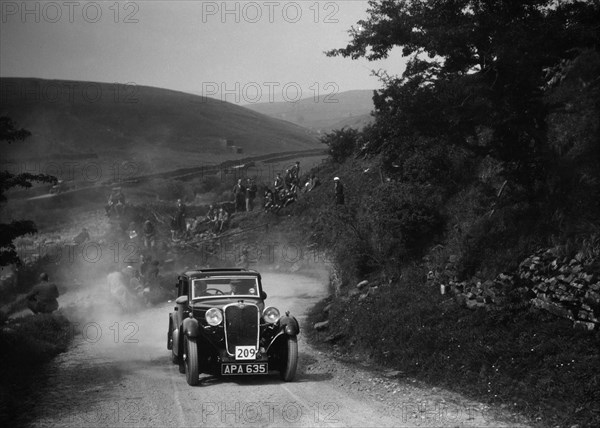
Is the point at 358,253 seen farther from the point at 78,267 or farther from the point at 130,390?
the point at 78,267

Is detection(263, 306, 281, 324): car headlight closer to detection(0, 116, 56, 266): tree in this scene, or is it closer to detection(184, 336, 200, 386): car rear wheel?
detection(184, 336, 200, 386): car rear wheel

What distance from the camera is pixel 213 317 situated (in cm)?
1277

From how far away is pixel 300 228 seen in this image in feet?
110

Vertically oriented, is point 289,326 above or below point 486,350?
above

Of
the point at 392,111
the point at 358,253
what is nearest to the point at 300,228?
the point at 358,253

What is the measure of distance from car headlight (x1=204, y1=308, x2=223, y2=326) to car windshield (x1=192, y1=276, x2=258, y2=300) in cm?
124

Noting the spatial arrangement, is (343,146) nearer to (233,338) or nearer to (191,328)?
(233,338)

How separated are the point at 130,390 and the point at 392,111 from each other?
9.74 meters

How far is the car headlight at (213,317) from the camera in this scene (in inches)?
501

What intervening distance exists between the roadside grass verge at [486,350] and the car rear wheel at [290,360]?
8.65ft

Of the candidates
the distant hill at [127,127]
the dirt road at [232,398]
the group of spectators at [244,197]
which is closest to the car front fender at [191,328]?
the dirt road at [232,398]

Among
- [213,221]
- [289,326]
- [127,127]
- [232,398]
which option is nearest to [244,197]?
[213,221]

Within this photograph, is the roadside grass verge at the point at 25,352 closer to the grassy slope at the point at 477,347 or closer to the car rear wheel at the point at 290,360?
the car rear wheel at the point at 290,360

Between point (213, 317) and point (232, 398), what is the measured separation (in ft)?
6.44
